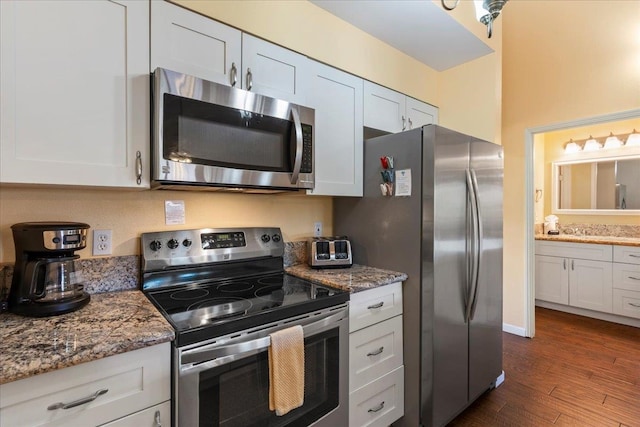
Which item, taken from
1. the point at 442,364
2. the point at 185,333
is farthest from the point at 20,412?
the point at 442,364

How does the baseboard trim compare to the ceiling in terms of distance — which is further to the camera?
the baseboard trim

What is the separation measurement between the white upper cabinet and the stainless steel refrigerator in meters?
0.25

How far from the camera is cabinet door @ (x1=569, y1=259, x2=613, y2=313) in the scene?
3.37 meters

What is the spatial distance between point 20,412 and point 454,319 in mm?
1830

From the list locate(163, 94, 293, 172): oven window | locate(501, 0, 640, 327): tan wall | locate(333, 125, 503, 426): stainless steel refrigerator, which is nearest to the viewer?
locate(163, 94, 293, 172): oven window

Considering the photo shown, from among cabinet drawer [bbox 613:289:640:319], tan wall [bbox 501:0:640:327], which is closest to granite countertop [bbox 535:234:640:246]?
cabinet drawer [bbox 613:289:640:319]

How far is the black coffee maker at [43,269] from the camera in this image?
1082 mm

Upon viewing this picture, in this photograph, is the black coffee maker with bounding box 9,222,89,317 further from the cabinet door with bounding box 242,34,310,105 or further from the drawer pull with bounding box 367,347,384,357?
the drawer pull with bounding box 367,347,384,357

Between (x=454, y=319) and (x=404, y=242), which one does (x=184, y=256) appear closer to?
(x=404, y=242)

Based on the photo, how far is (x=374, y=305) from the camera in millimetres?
1610

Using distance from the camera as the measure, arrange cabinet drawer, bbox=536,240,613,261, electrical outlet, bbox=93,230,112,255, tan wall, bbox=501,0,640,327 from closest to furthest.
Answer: electrical outlet, bbox=93,230,112,255
tan wall, bbox=501,0,640,327
cabinet drawer, bbox=536,240,613,261

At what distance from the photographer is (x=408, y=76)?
238 cm

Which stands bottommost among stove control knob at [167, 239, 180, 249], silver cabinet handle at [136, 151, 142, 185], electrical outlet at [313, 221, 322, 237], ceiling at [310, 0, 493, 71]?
stove control knob at [167, 239, 180, 249]

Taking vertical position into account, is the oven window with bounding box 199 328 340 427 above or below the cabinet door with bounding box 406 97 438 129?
below
